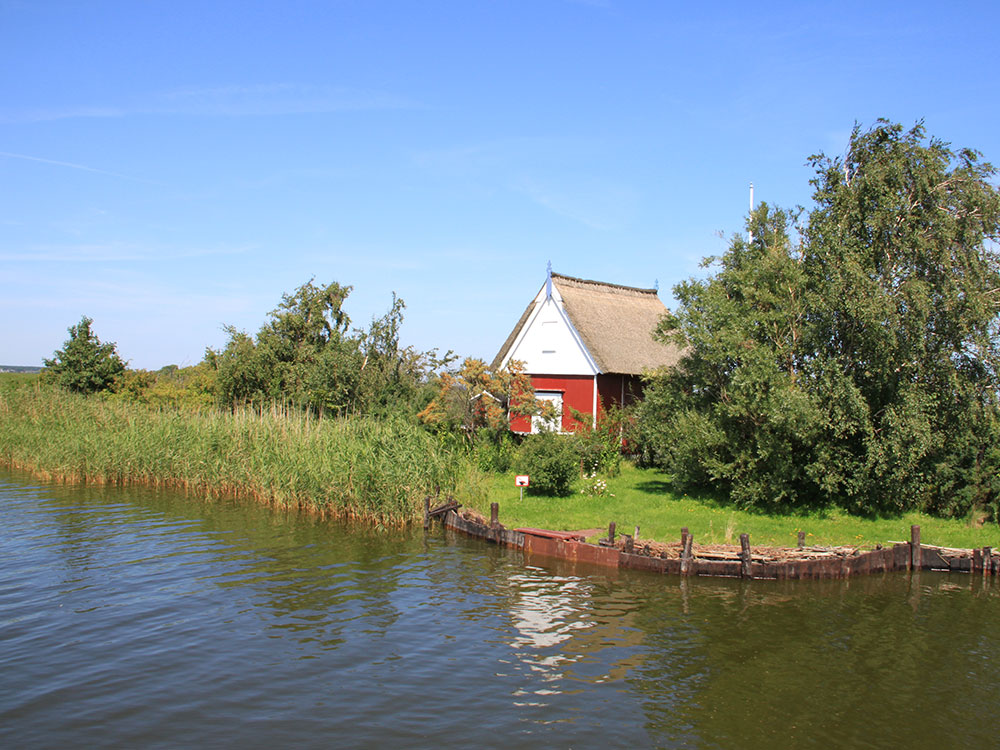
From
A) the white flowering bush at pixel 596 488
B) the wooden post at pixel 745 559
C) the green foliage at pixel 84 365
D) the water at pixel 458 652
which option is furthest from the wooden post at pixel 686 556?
the green foliage at pixel 84 365

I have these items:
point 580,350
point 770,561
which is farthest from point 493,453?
point 770,561

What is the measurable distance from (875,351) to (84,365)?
119 ft

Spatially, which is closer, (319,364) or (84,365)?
(319,364)

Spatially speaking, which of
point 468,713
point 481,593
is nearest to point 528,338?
point 481,593

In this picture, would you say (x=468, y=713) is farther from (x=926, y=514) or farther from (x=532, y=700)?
(x=926, y=514)

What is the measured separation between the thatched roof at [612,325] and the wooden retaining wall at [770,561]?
43.4ft

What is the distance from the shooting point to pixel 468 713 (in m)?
10.6

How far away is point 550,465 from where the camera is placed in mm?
23188

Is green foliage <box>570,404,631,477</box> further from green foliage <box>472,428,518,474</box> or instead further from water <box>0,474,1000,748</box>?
water <box>0,474,1000,748</box>

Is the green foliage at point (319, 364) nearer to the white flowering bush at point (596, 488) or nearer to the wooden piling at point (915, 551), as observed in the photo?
the white flowering bush at point (596, 488)

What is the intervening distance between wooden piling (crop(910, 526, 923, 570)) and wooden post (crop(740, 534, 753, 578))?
13.7ft

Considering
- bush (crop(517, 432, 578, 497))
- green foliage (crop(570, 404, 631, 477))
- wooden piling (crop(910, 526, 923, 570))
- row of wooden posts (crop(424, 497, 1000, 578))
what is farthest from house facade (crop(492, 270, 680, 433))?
wooden piling (crop(910, 526, 923, 570))

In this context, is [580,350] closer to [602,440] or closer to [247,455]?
[602,440]

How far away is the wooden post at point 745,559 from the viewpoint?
1673 cm
